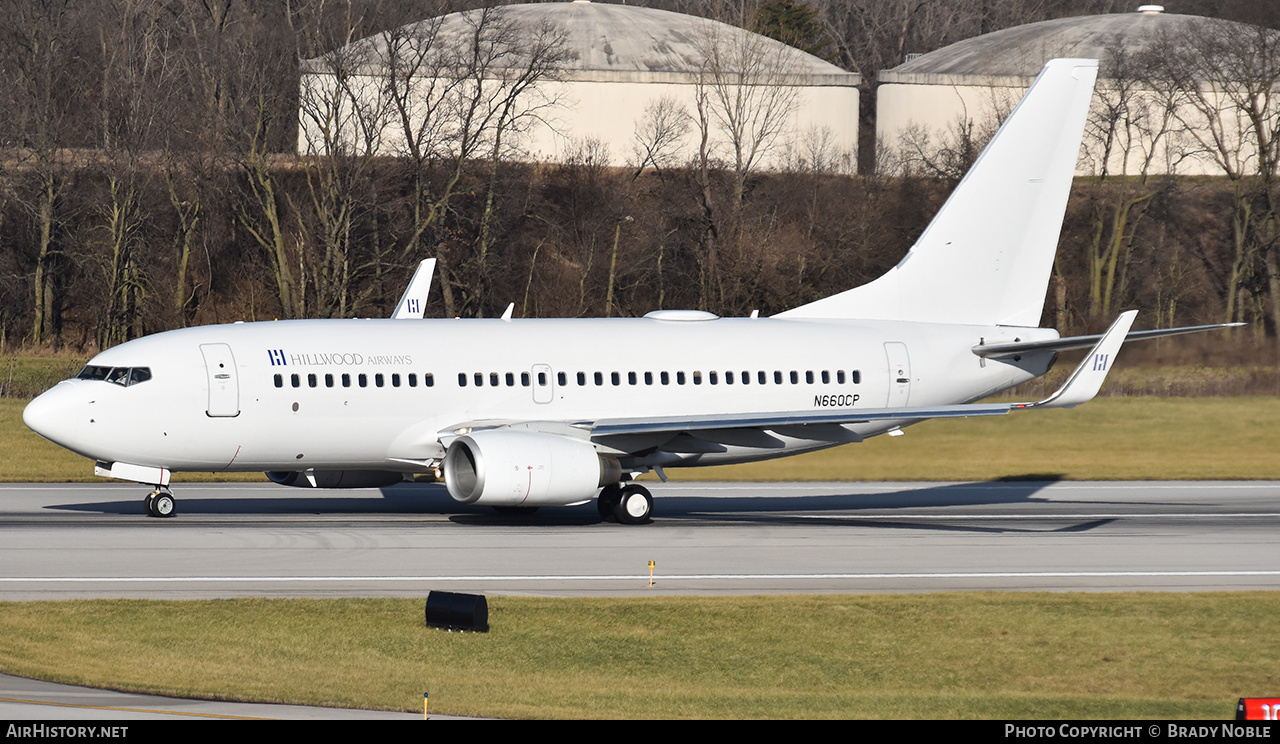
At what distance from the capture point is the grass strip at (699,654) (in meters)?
17.3

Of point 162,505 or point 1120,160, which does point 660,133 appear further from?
point 162,505

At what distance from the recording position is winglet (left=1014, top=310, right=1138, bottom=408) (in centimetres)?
2886

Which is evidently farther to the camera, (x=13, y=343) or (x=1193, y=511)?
(x=13, y=343)

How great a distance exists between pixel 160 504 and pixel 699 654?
16.3 metres

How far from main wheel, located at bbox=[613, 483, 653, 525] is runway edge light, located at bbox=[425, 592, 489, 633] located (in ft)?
37.9

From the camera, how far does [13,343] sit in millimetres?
71000

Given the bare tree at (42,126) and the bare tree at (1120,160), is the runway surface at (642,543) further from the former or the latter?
the bare tree at (1120,160)

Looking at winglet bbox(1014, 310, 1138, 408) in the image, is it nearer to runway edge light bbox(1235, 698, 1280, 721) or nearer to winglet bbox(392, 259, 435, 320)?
runway edge light bbox(1235, 698, 1280, 721)

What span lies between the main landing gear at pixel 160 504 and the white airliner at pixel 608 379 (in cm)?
5

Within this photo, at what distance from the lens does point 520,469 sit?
1153 inches

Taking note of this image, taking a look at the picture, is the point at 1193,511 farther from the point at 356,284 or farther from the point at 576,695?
the point at 356,284

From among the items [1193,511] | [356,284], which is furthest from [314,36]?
[1193,511]

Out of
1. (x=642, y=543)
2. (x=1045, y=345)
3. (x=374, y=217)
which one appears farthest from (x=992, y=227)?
(x=374, y=217)
